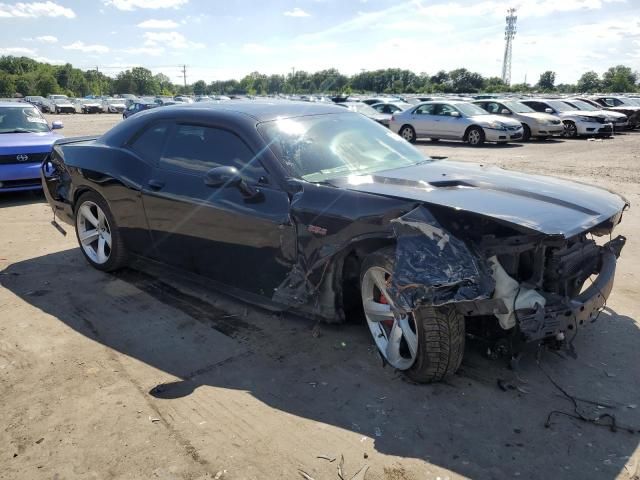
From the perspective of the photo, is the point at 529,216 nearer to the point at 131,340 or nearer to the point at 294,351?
the point at 294,351

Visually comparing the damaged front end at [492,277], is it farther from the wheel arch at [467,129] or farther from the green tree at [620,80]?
the green tree at [620,80]

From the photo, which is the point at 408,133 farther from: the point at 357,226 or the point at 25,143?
the point at 357,226

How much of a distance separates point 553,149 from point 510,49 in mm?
97759

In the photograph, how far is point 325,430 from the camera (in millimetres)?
2805

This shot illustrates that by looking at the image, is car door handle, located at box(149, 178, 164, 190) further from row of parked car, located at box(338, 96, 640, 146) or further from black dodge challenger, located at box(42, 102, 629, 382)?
row of parked car, located at box(338, 96, 640, 146)

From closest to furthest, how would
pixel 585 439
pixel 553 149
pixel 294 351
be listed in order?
pixel 585 439 → pixel 294 351 → pixel 553 149

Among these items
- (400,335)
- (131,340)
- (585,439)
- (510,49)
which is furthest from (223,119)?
(510,49)

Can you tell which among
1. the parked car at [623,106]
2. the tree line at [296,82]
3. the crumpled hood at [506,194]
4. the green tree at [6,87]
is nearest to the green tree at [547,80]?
the tree line at [296,82]

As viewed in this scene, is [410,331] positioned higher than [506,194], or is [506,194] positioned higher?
[506,194]

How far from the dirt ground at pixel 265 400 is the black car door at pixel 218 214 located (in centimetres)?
37

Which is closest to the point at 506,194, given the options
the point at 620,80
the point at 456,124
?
the point at 456,124

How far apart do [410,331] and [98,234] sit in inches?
135

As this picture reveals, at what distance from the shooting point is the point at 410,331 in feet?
10.5

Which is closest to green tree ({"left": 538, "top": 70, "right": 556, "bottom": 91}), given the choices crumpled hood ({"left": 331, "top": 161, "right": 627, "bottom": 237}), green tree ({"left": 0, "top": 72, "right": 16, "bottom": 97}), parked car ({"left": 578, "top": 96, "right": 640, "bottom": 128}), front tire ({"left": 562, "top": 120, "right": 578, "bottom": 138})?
parked car ({"left": 578, "top": 96, "right": 640, "bottom": 128})
